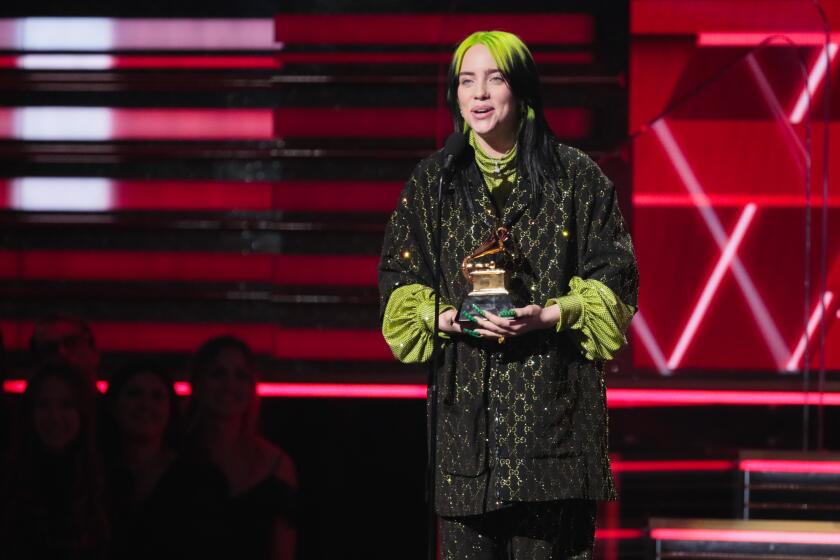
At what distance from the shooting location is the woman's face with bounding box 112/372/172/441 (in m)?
3.46

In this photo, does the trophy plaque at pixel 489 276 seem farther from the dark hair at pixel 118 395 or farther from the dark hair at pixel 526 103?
the dark hair at pixel 118 395

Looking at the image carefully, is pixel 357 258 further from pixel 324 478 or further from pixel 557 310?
pixel 557 310

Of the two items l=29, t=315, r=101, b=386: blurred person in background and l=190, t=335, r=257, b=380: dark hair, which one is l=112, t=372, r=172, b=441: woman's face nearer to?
l=190, t=335, r=257, b=380: dark hair

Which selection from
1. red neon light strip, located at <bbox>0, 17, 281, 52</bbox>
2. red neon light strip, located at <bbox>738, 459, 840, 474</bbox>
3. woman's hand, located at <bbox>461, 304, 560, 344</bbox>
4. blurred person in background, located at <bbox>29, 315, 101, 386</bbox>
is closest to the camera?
woman's hand, located at <bbox>461, 304, 560, 344</bbox>

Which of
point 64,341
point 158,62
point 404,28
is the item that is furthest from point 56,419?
point 404,28

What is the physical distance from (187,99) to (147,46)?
30 cm

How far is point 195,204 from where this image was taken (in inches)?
214

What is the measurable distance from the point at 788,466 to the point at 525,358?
83.0 inches

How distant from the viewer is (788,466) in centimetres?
378

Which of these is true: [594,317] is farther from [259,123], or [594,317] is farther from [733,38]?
[733,38]

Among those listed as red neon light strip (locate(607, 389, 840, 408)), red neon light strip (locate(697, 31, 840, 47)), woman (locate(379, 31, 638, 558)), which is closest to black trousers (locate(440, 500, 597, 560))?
woman (locate(379, 31, 638, 558))

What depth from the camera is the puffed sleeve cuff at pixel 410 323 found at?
1979mm

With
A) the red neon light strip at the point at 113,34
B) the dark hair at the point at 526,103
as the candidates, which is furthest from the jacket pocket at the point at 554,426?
the red neon light strip at the point at 113,34

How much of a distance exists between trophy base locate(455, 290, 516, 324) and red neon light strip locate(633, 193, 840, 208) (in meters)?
3.13
